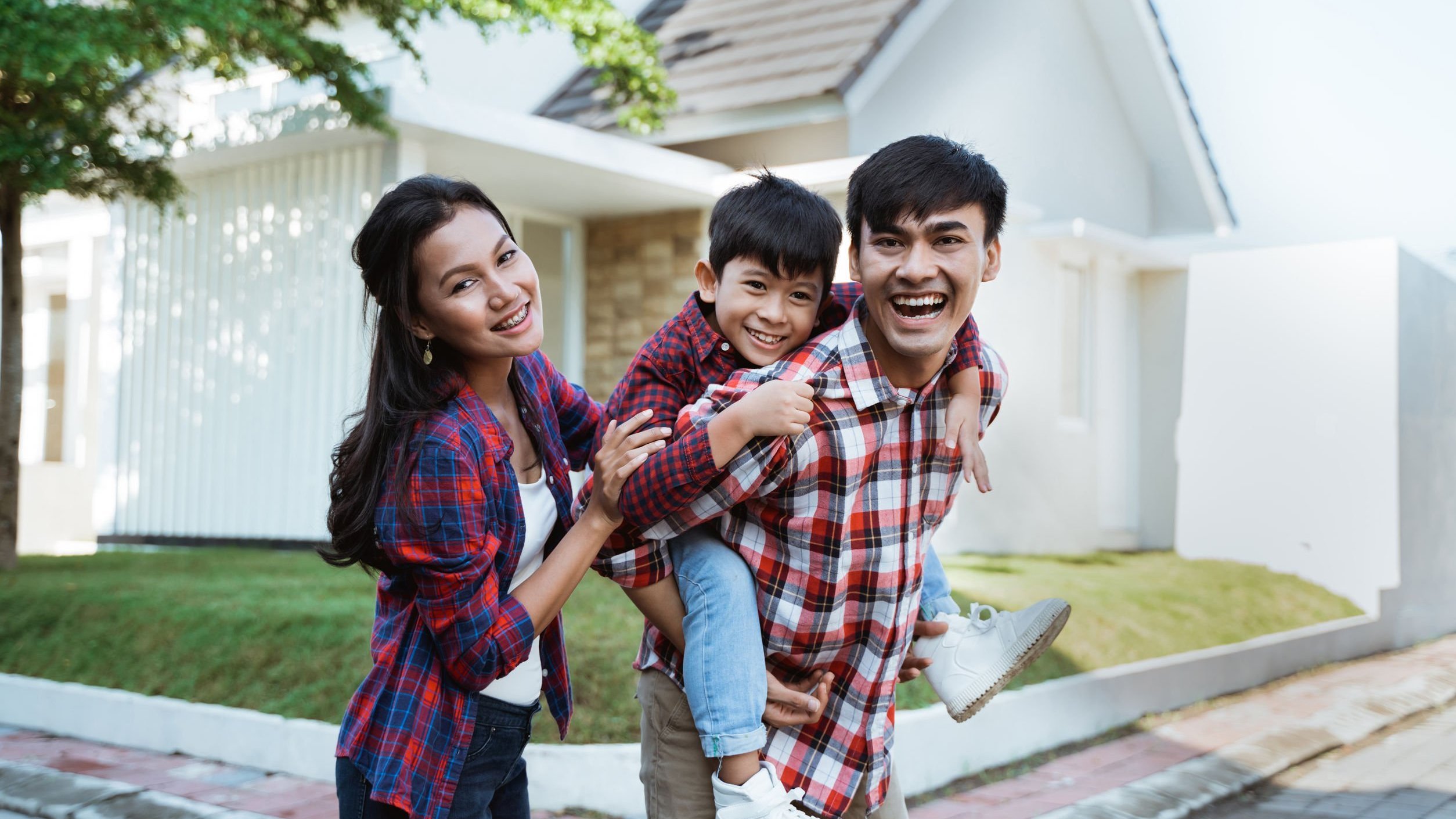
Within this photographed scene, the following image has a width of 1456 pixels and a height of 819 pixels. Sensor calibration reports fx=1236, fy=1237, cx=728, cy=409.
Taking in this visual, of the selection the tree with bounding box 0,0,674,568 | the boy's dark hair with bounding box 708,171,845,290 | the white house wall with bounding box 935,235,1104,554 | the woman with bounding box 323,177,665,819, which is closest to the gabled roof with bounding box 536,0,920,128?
the tree with bounding box 0,0,674,568

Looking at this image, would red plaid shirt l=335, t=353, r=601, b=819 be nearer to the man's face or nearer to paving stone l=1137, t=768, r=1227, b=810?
the man's face

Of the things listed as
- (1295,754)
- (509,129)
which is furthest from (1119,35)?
(1295,754)

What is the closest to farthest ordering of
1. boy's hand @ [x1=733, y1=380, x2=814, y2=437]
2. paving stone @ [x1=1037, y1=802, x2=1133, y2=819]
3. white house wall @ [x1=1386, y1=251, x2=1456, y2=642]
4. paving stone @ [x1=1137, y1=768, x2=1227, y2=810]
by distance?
boy's hand @ [x1=733, y1=380, x2=814, y2=437]
paving stone @ [x1=1037, y1=802, x2=1133, y2=819]
paving stone @ [x1=1137, y1=768, x2=1227, y2=810]
white house wall @ [x1=1386, y1=251, x2=1456, y2=642]

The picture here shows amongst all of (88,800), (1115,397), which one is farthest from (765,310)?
(1115,397)

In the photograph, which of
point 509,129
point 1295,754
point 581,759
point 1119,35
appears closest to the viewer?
point 581,759

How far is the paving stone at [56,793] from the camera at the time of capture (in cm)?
464

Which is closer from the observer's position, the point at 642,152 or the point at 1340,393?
the point at 642,152

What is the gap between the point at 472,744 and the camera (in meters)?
2.07

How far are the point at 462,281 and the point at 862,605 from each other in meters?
0.86

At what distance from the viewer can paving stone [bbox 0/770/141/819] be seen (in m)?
4.64

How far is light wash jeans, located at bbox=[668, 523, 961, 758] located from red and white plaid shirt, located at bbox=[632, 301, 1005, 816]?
0.18ft

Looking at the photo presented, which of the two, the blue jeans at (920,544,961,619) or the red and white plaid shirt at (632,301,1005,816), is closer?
the red and white plaid shirt at (632,301,1005,816)

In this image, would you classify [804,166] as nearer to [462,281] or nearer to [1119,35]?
[1119,35]

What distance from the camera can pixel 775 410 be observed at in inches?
73.4
